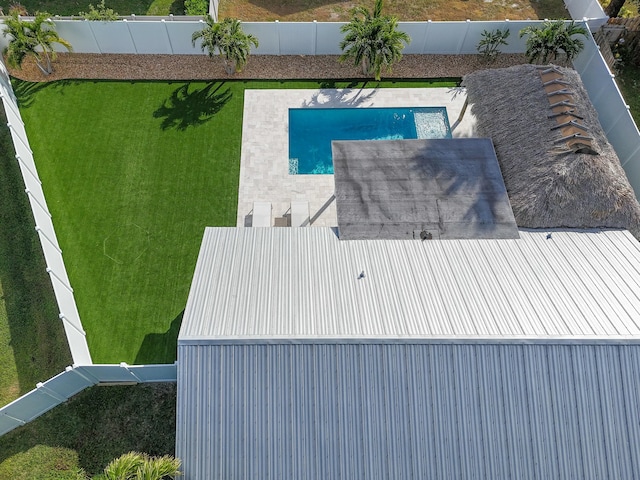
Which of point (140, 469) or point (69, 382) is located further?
point (69, 382)

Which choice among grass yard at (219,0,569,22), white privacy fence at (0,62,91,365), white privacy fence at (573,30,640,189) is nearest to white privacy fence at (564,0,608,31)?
grass yard at (219,0,569,22)

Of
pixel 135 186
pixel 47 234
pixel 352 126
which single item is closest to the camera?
pixel 47 234

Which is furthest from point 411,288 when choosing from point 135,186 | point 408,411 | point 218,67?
point 218,67

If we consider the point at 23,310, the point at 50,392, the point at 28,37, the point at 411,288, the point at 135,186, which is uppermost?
the point at 28,37

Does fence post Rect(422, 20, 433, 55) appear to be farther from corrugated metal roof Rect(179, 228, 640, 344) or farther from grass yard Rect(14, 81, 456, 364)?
corrugated metal roof Rect(179, 228, 640, 344)

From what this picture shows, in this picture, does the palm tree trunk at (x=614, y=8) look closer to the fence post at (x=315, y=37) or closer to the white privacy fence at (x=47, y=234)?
the fence post at (x=315, y=37)

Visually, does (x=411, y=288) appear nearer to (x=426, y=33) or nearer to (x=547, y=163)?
(x=547, y=163)
